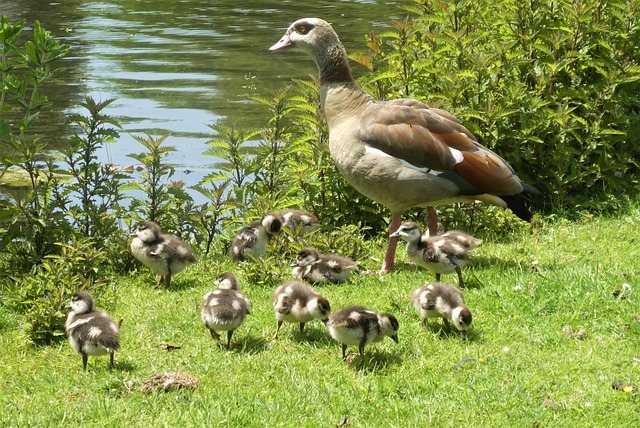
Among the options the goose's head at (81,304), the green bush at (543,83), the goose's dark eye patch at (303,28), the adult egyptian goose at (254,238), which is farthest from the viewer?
the green bush at (543,83)

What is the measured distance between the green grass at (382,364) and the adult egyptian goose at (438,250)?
280mm

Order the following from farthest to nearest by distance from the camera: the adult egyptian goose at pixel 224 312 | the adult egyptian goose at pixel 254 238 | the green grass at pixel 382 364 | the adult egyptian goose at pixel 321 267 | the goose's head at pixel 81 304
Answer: the adult egyptian goose at pixel 254 238, the adult egyptian goose at pixel 321 267, the goose's head at pixel 81 304, the adult egyptian goose at pixel 224 312, the green grass at pixel 382 364

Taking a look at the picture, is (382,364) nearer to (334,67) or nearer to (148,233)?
(148,233)

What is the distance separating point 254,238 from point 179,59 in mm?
11367

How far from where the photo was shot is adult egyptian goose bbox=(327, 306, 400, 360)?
257 inches

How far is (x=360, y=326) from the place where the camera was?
652 centimetres

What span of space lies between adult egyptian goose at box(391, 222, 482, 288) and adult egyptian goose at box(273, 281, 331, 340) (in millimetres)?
1361

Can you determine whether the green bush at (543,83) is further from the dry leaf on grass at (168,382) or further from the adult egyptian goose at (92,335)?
the dry leaf on grass at (168,382)

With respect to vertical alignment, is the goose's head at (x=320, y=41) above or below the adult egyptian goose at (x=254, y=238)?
above

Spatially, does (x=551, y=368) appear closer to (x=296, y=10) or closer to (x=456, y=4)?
(x=456, y=4)

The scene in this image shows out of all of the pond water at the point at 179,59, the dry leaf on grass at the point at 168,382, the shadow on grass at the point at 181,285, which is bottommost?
the pond water at the point at 179,59

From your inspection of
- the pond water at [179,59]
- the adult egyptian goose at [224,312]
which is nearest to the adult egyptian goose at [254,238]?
the adult egyptian goose at [224,312]

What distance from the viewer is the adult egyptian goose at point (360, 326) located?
257 inches

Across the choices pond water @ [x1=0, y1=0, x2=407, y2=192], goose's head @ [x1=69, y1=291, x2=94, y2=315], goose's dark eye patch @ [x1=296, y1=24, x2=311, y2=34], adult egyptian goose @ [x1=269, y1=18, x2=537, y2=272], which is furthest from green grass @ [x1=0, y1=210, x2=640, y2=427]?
pond water @ [x1=0, y1=0, x2=407, y2=192]
